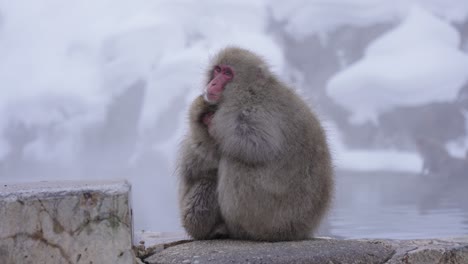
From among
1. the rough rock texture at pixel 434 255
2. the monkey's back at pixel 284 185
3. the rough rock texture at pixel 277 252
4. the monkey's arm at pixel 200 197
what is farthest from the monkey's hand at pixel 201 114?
the rough rock texture at pixel 434 255

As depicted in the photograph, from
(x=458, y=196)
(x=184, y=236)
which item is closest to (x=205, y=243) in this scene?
(x=184, y=236)

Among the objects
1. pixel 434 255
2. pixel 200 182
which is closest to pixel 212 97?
pixel 200 182

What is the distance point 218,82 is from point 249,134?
328mm

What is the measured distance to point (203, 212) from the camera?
330 centimetres

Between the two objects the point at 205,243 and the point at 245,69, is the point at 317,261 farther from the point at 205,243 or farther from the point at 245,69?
the point at 245,69

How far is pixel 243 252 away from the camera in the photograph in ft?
9.59

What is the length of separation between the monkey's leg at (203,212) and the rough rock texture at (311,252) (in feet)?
0.28

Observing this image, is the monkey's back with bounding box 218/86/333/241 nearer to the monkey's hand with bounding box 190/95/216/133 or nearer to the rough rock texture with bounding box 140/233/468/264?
the rough rock texture with bounding box 140/233/468/264

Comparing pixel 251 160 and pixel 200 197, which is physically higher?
pixel 251 160

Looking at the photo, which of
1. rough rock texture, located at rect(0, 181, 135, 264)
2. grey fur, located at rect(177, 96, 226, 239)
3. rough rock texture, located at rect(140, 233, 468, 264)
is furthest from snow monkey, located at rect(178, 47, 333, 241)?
rough rock texture, located at rect(0, 181, 135, 264)

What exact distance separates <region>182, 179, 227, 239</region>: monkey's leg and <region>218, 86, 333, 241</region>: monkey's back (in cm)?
9

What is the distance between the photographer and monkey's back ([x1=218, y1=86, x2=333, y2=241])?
3.14 m

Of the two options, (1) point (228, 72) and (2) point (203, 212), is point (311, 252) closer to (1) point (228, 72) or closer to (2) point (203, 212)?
(2) point (203, 212)

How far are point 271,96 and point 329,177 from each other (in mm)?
528
